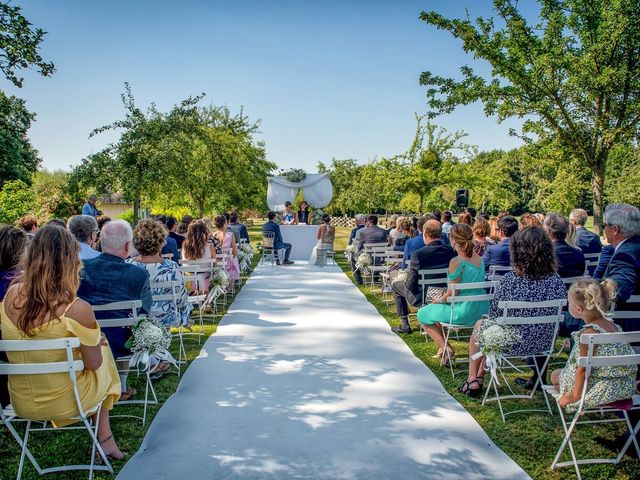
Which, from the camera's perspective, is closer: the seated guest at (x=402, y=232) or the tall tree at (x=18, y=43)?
the tall tree at (x=18, y=43)

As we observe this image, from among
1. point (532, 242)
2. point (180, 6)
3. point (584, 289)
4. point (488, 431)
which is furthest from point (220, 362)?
point (180, 6)

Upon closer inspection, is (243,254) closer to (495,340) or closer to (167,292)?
(167,292)

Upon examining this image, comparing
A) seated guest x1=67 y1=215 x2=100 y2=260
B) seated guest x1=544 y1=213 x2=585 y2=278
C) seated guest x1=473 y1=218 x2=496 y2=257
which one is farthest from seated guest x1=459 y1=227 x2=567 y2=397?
seated guest x1=67 y1=215 x2=100 y2=260

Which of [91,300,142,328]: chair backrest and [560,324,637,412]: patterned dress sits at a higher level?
[91,300,142,328]: chair backrest

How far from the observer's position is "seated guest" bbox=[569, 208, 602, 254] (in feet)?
27.3

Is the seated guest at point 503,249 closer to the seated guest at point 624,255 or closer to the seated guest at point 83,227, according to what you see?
the seated guest at point 624,255

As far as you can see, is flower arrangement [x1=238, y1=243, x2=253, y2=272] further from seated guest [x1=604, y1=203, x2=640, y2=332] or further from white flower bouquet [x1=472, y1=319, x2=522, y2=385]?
seated guest [x1=604, y1=203, x2=640, y2=332]

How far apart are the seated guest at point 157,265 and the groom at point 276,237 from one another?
33.6 ft

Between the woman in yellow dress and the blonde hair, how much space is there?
3.17 metres

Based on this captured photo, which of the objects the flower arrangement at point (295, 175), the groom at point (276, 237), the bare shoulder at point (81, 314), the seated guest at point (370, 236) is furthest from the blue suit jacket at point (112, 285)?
the flower arrangement at point (295, 175)

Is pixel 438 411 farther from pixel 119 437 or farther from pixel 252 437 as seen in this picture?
pixel 119 437

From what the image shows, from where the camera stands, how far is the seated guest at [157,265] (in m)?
5.63

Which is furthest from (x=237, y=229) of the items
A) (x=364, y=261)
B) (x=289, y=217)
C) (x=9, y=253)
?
(x=9, y=253)

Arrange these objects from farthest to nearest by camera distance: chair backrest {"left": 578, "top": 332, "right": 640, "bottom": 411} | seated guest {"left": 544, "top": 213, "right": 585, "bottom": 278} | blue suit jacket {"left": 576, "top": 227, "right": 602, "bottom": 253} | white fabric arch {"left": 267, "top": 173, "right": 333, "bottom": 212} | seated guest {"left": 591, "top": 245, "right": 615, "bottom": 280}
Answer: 1. white fabric arch {"left": 267, "top": 173, "right": 333, "bottom": 212}
2. blue suit jacket {"left": 576, "top": 227, "right": 602, "bottom": 253}
3. seated guest {"left": 544, "top": 213, "right": 585, "bottom": 278}
4. seated guest {"left": 591, "top": 245, "right": 615, "bottom": 280}
5. chair backrest {"left": 578, "top": 332, "right": 640, "bottom": 411}
